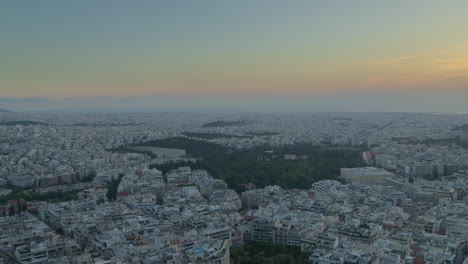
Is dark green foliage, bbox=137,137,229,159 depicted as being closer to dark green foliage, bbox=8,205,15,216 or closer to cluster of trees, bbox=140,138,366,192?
cluster of trees, bbox=140,138,366,192

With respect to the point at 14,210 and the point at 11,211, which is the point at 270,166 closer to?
the point at 14,210

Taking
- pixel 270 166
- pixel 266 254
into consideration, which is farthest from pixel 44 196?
pixel 270 166

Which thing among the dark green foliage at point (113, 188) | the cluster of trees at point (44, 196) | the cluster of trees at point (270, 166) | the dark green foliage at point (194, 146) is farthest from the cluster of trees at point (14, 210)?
the dark green foliage at point (194, 146)

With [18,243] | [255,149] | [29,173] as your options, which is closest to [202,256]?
[18,243]

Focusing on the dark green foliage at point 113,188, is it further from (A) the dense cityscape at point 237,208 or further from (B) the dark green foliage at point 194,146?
(B) the dark green foliage at point 194,146

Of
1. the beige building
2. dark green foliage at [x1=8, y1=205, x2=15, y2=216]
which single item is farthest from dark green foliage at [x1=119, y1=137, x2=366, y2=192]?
dark green foliage at [x1=8, y1=205, x2=15, y2=216]

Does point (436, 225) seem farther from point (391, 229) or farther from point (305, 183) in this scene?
point (305, 183)
